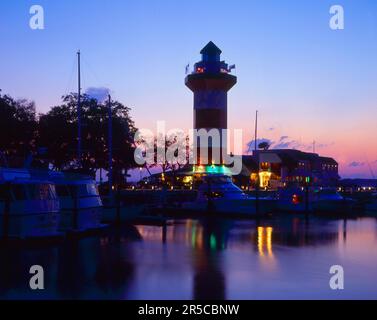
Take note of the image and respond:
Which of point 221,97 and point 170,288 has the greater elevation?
point 221,97

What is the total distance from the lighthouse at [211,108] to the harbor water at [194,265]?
33.7 metres


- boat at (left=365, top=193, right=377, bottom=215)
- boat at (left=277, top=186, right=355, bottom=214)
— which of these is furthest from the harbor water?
boat at (left=365, top=193, right=377, bottom=215)

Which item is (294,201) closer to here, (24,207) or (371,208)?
(371,208)

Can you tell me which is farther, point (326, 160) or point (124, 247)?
point (326, 160)

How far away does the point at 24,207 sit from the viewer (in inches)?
1103

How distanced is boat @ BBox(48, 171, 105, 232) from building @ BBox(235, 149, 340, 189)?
62.2 metres

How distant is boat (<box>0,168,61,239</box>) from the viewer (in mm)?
27656

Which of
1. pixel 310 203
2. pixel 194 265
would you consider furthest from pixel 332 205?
pixel 194 265

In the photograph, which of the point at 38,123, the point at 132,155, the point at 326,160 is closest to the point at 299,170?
the point at 326,160

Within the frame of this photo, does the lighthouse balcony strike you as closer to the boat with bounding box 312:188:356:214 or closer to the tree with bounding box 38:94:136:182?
the tree with bounding box 38:94:136:182

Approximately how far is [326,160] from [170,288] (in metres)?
122
